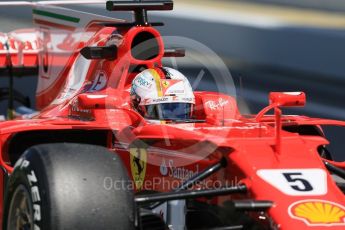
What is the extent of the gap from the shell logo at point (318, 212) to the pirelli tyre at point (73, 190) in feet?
2.49

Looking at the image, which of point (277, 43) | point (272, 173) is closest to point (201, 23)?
point (277, 43)

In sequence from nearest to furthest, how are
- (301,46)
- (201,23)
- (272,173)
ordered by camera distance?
(272,173) < (301,46) < (201,23)

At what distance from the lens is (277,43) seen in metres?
9.91

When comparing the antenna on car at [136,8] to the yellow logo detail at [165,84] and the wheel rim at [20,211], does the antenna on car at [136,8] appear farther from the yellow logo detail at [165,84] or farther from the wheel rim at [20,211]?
the wheel rim at [20,211]

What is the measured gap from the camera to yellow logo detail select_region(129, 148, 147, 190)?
515 cm

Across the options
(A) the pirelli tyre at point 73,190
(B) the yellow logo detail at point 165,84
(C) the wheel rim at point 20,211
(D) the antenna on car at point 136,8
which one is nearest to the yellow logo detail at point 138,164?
(B) the yellow logo detail at point 165,84

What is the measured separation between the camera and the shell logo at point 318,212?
4.24 meters

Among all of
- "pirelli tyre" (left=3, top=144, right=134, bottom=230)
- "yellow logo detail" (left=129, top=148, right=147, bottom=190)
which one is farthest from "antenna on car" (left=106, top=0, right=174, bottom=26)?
"pirelli tyre" (left=3, top=144, right=134, bottom=230)

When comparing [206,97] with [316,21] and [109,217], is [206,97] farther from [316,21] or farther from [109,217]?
[316,21]

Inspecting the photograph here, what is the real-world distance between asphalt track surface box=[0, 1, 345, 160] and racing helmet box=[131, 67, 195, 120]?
111 inches

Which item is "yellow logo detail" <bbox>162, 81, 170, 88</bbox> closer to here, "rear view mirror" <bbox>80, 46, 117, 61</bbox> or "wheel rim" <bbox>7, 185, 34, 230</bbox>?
"rear view mirror" <bbox>80, 46, 117, 61</bbox>

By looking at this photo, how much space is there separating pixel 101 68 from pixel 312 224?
244 cm

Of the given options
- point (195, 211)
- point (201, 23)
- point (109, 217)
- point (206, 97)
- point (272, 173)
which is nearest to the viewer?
point (109, 217)

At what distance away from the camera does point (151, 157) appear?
16.7ft
